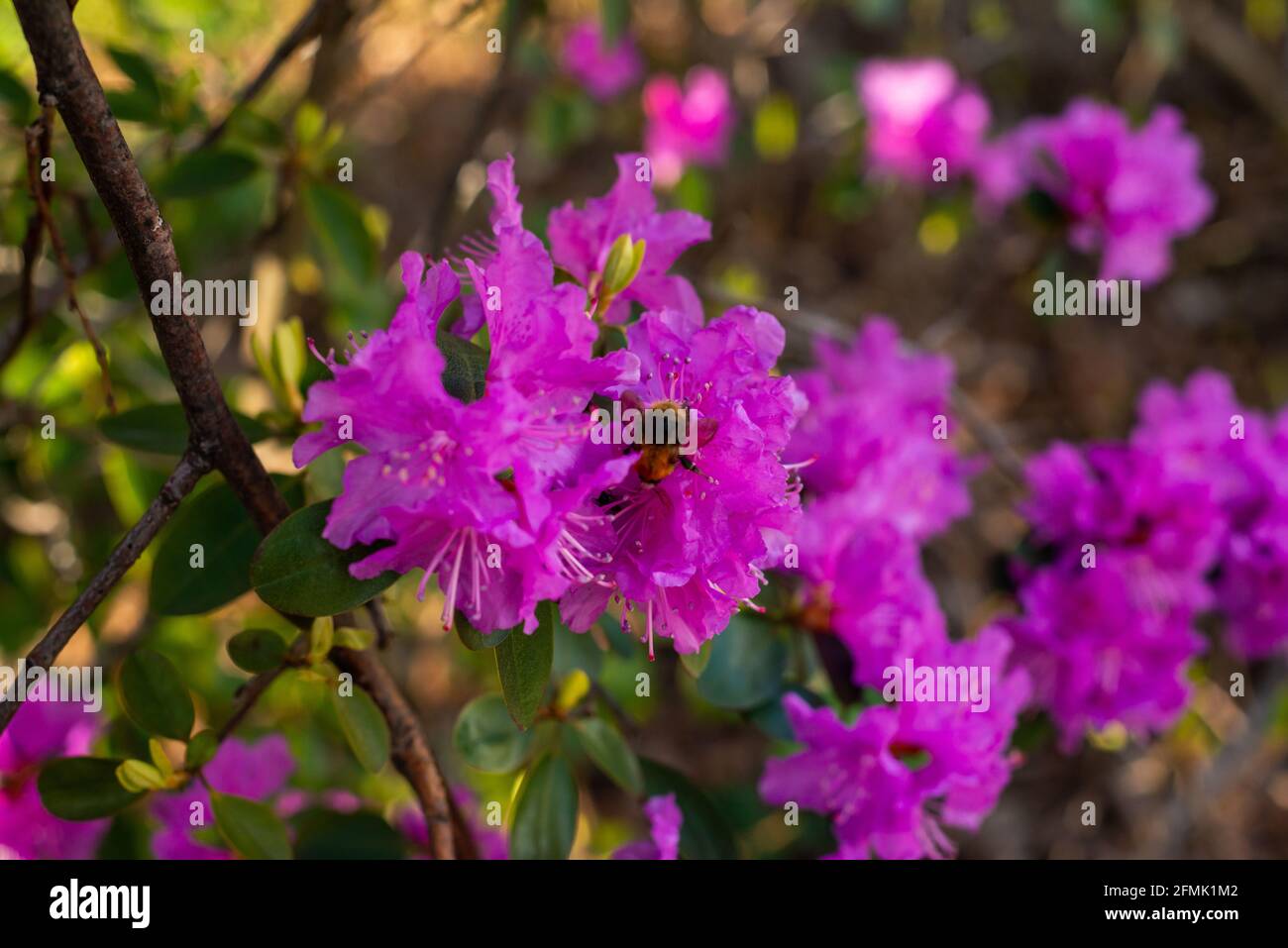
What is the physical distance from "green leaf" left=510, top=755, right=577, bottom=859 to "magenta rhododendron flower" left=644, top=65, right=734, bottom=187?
1.82 meters

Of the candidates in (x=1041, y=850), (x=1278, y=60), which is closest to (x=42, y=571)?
(x=1041, y=850)

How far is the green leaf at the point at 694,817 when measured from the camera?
136cm

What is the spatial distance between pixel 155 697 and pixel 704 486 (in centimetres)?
61

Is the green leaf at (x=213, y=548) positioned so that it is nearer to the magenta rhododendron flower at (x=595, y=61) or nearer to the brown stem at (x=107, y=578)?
the brown stem at (x=107, y=578)

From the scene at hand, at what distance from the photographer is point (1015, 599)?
1725 mm

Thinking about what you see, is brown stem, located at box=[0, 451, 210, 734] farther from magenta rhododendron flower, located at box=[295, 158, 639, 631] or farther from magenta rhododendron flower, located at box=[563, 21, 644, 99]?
magenta rhododendron flower, located at box=[563, 21, 644, 99]

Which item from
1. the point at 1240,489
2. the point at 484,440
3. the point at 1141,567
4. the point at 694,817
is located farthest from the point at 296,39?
the point at 1240,489

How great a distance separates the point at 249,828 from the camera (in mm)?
1166

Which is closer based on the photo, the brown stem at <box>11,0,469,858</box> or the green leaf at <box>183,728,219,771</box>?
the brown stem at <box>11,0,469,858</box>

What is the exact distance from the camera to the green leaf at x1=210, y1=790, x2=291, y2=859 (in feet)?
3.79

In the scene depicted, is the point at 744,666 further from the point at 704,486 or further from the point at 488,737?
the point at 704,486


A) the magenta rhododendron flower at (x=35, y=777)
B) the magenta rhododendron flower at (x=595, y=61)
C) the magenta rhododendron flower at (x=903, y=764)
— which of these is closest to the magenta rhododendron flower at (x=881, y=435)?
the magenta rhododendron flower at (x=903, y=764)

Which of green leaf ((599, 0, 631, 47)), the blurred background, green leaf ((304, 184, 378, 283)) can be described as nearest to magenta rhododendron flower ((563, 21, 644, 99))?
the blurred background

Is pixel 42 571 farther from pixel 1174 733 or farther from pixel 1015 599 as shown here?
pixel 1174 733
